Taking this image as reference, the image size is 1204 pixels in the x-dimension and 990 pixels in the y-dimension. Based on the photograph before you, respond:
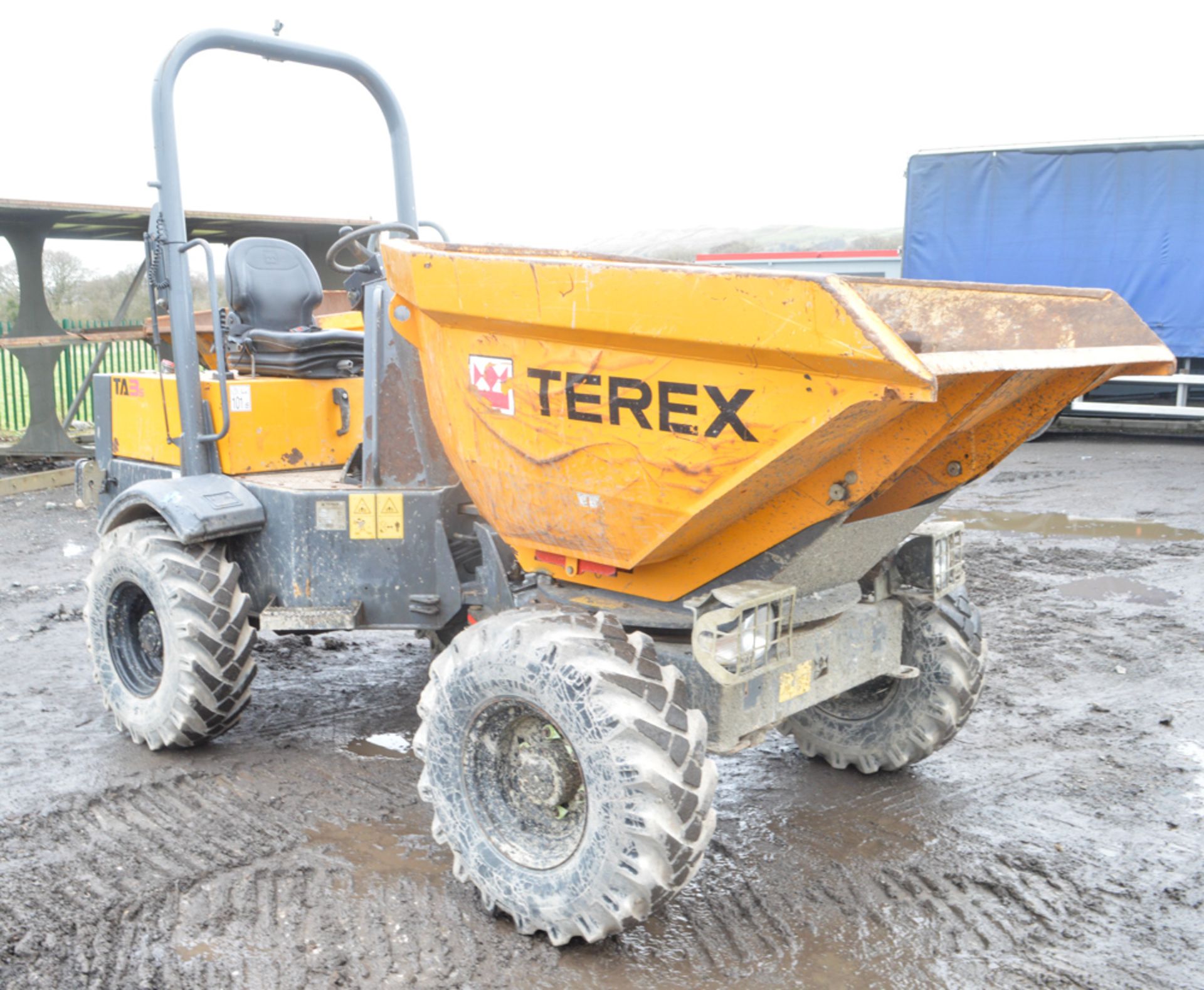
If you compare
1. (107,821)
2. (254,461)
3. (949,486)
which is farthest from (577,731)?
(254,461)

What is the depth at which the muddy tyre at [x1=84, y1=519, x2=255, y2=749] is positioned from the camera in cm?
401

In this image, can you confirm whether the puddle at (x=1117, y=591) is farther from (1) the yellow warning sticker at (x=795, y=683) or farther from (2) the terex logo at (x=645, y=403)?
(2) the terex logo at (x=645, y=403)

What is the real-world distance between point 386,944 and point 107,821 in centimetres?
130

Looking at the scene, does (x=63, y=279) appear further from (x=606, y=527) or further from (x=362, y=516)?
(x=606, y=527)

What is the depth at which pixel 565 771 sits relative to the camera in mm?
2986

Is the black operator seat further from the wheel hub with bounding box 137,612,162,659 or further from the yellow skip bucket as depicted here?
the yellow skip bucket

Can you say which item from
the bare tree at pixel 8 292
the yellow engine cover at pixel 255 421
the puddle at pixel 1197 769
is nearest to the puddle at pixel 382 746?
the yellow engine cover at pixel 255 421

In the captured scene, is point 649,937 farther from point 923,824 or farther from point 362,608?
point 362,608

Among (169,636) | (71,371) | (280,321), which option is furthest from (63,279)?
(169,636)

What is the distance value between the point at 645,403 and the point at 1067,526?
6536mm

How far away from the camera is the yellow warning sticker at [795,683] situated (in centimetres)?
310

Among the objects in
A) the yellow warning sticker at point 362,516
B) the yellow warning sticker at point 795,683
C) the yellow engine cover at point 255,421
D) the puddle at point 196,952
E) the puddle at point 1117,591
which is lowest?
the puddle at point 1117,591

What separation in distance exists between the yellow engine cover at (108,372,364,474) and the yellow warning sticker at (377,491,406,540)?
0.57 m

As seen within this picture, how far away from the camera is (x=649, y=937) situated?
3018 mm
